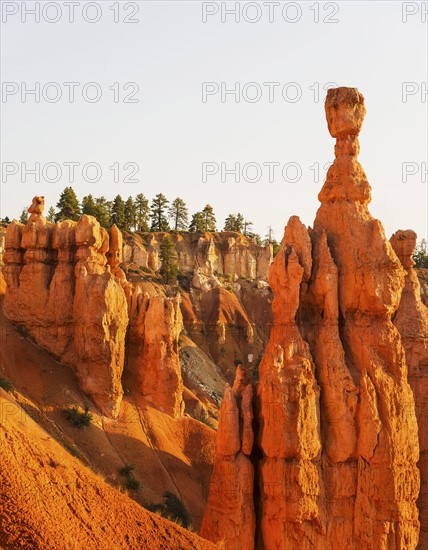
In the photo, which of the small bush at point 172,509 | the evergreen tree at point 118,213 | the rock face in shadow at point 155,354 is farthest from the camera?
the evergreen tree at point 118,213

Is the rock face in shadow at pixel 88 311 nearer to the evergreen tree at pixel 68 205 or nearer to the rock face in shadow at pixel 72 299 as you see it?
the rock face in shadow at pixel 72 299

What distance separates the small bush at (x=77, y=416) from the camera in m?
40.9

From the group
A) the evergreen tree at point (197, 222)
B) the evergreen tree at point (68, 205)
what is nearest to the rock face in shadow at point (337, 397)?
the evergreen tree at point (68, 205)

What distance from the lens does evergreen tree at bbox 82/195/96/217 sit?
8806 cm

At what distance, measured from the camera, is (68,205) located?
87.1 meters

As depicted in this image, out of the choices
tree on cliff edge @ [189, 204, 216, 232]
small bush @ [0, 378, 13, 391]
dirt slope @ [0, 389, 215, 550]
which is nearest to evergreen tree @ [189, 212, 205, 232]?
tree on cliff edge @ [189, 204, 216, 232]

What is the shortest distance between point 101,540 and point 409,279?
25.1 meters

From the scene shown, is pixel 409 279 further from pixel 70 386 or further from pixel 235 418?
pixel 70 386

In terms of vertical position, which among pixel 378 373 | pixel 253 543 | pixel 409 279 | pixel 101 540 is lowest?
pixel 253 543

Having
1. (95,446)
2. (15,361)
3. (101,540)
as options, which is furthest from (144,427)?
(101,540)

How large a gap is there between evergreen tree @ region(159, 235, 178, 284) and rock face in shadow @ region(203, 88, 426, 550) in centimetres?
5893

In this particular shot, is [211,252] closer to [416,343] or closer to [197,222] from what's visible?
[197,222]

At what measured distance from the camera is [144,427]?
144ft

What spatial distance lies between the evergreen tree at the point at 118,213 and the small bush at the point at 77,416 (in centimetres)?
5924
